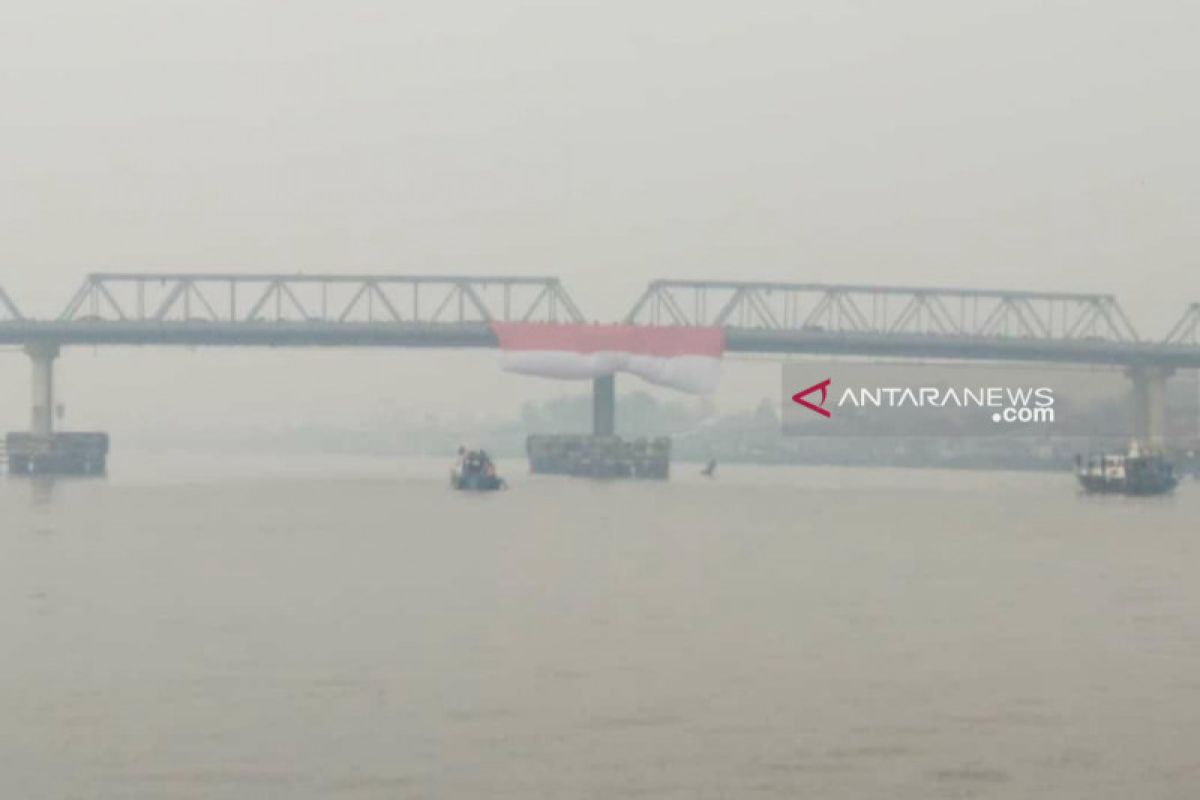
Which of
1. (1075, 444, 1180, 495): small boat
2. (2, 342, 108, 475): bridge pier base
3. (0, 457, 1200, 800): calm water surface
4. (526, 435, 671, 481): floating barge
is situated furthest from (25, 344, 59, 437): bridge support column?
(0, 457, 1200, 800): calm water surface

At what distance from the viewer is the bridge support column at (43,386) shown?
13700 centimetres

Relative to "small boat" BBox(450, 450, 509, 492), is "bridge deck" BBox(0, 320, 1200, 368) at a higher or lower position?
higher

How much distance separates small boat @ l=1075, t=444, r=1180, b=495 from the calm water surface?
52186mm

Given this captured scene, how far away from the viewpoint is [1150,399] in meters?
139

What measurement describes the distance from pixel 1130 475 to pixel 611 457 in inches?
1837

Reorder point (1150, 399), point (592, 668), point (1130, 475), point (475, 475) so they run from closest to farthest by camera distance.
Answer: point (592, 668), point (475, 475), point (1130, 475), point (1150, 399)

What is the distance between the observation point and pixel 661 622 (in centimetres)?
3628

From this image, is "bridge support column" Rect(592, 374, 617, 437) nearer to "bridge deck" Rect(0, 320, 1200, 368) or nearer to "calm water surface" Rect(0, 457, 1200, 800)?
"bridge deck" Rect(0, 320, 1200, 368)

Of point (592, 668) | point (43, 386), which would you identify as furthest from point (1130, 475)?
point (592, 668)

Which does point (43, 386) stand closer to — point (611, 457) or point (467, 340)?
point (467, 340)

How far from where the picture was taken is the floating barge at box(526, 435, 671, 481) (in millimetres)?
150625

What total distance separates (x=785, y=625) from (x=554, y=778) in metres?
14.6

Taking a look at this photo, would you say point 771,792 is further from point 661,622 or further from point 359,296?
point 359,296

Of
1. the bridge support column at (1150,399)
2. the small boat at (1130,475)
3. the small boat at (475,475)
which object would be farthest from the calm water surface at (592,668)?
the bridge support column at (1150,399)
